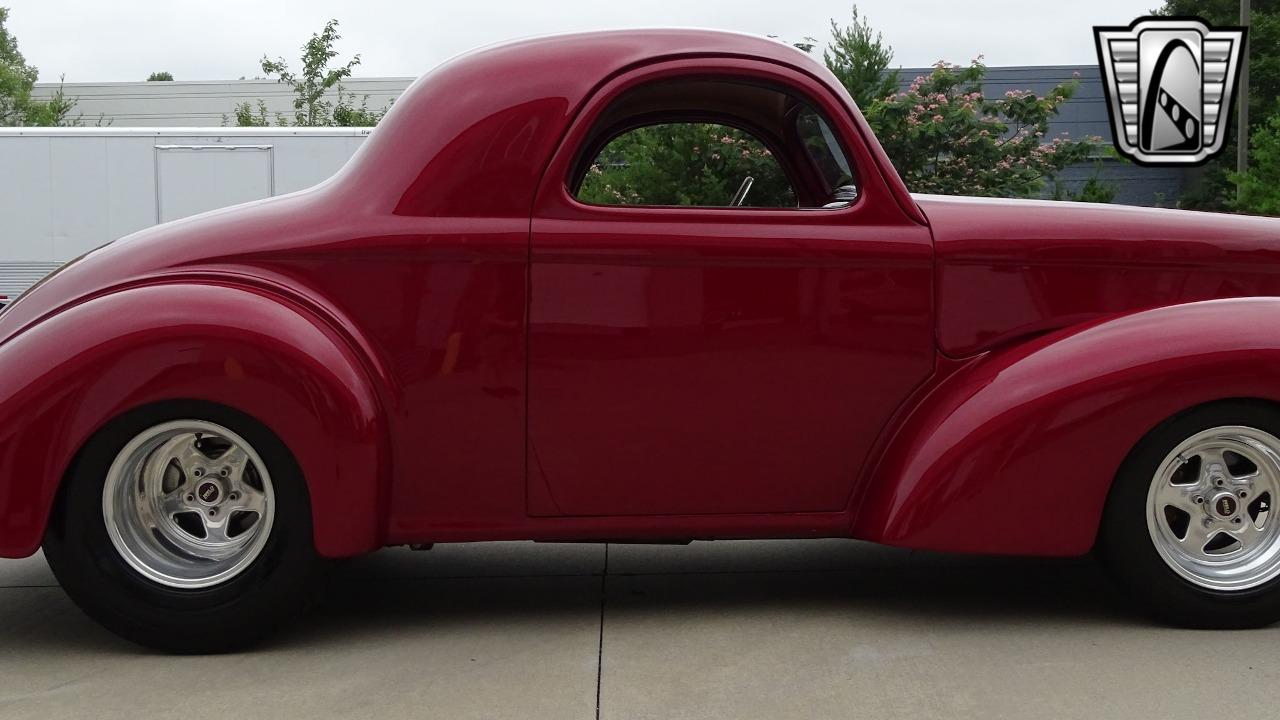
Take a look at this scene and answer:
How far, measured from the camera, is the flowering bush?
52.7ft

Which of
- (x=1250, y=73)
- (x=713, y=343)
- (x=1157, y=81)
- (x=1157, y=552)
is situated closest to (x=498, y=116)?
(x=713, y=343)

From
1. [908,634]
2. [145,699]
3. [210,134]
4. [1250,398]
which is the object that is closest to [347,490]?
[145,699]

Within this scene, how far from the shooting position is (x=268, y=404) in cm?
358

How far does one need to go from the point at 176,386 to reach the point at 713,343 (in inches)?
61.4

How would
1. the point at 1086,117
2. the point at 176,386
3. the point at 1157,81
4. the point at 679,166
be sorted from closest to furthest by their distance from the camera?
the point at 176,386, the point at 679,166, the point at 1157,81, the point at 1086,117

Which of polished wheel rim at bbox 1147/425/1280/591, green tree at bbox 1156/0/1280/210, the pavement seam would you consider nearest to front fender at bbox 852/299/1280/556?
polished wheel rim at bbox 1147/425/1280/591

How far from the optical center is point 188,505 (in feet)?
12.1

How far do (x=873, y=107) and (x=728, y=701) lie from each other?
13.4 m

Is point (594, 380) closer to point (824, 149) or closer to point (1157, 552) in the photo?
point (824, 149)

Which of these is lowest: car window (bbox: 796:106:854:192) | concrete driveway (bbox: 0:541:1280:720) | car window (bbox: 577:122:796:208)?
concrete driveway (bbox: 0:541:1280:720)

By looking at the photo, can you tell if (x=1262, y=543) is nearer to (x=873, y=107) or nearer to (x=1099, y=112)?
(x=873, y=107)

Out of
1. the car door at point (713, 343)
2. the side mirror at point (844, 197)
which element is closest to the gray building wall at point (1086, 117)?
the side mirror at point (844, 197)

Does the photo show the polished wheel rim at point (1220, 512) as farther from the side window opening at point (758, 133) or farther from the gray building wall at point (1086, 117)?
the gray building wall at point (1086, 117)

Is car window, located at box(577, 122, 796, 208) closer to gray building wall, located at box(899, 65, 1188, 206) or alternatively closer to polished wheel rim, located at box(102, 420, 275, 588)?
polished wheel rim, located at box(102, 420, 275, 588)
